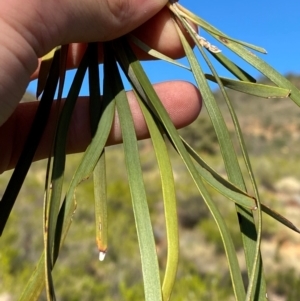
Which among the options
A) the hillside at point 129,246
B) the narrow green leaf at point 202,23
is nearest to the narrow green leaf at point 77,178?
the narrow green leaf at point 202,23

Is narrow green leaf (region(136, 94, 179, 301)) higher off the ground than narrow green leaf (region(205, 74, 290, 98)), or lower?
lower

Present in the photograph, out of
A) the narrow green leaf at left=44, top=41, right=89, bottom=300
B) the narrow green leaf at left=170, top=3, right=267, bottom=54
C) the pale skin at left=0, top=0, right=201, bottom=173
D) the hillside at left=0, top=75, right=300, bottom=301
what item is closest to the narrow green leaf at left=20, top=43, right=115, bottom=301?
the narrow green leaf at left=44, top=41, right=89, bottom=300

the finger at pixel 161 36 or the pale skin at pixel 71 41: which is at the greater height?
the finger at pixel 161 36

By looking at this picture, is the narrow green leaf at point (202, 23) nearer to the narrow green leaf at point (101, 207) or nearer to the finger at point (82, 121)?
the finger at point (82, 121)

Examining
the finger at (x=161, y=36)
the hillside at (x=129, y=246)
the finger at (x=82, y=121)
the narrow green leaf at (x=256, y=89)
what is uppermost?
the hillside at (x=129, y=246)

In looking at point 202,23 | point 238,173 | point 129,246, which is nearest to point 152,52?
point 202,23

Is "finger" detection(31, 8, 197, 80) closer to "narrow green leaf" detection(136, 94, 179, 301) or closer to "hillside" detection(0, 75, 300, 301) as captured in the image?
"narrow green leaf" detection(136, 94, 179, 301)

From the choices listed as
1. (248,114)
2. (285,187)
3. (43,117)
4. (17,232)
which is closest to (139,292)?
(17,232)

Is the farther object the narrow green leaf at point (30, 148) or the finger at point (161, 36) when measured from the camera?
the finger at point (161, 36)
